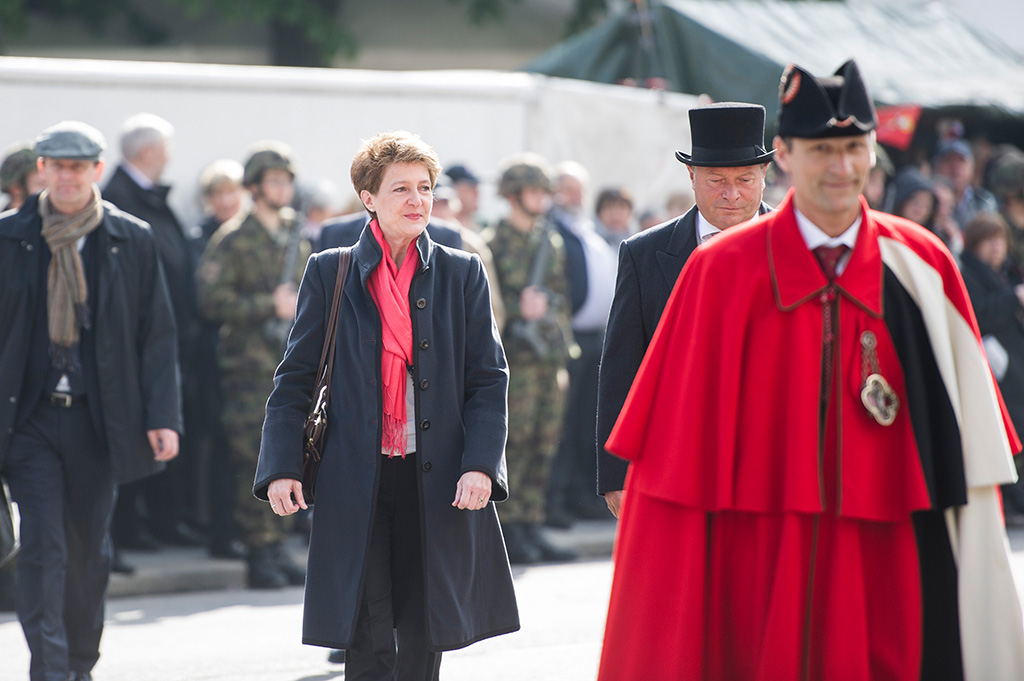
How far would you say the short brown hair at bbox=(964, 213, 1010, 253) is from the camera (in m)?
10.3

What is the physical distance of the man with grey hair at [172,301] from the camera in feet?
28.2

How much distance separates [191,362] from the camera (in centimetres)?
916

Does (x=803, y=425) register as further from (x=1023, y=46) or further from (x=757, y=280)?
(x=1023, y=46)

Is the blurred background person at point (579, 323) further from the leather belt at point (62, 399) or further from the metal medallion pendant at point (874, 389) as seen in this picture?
the metal medallion pendant at point (874, 389)

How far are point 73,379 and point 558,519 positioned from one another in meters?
4.67

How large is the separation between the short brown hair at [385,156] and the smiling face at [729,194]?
0.91 meters

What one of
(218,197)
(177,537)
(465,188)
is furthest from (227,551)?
(465,188)

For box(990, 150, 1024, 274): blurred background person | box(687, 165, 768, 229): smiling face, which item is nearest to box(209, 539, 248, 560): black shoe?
box(687, 165, 768, 229): smiling face

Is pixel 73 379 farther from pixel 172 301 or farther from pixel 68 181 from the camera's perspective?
pixel 172 301

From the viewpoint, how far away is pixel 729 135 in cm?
500

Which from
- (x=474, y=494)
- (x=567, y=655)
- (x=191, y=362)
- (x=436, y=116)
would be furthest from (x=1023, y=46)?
(x=474, y=494)

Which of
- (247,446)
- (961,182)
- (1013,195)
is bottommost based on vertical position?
(247,446)

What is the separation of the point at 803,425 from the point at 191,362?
621 centimetres

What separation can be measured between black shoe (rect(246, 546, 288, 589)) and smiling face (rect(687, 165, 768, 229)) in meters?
4.42
